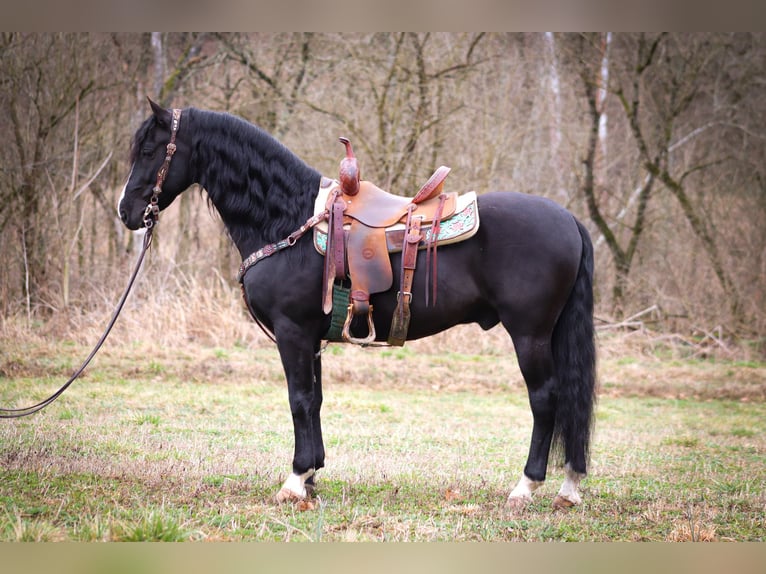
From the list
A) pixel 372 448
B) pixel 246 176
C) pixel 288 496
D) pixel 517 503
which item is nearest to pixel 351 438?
pixel 372 448

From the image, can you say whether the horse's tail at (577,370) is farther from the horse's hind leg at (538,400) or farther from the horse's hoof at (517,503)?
the horse's hoof at (517,503)

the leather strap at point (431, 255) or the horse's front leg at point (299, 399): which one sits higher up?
the leather strap at point (431, 255)

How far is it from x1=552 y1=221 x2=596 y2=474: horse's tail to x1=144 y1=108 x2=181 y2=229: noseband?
264 centimetres

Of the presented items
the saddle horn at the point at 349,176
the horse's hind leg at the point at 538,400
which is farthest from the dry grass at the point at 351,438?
the saddle horn at the point at 349,176

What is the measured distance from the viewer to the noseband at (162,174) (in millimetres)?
4383

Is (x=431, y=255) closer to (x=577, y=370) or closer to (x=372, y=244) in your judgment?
(x=372, y=244)

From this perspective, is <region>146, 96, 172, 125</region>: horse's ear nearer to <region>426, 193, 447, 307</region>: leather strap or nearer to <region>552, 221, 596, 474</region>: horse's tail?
<region>426, 193, 447, 307</region>: leather strap

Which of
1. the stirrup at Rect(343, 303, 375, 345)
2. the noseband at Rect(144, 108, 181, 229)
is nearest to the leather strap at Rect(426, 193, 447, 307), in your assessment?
the stirrup at Rect(343, 303, 375, 345)

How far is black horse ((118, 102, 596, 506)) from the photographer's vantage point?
4.31 m

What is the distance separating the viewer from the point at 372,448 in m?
6.13

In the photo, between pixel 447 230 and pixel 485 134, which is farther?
pixel 485 134

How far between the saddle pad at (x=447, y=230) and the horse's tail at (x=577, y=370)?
30.4 inches

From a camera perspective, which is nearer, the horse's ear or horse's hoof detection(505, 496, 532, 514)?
horse's hoof detection(505, 496, 532, 514)

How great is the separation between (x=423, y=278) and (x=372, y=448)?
234 cm
